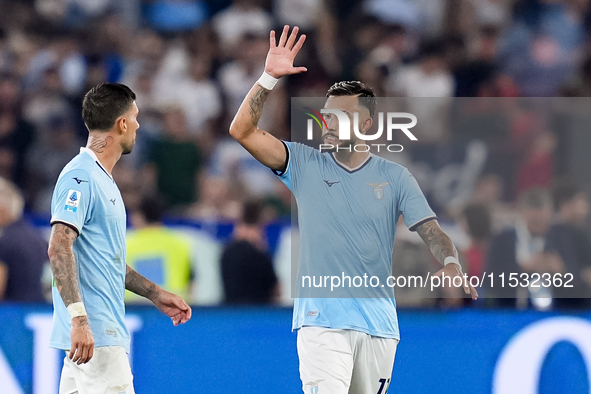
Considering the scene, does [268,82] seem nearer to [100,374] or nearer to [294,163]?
[294,163]

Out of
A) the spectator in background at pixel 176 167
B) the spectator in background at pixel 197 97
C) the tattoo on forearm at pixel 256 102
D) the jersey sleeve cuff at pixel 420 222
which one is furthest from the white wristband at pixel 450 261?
the spectator in background at pixel 197 97

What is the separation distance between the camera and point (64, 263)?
3707 millimetres

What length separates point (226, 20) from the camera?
1076 cm

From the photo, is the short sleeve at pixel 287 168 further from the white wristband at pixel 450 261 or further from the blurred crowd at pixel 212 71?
the blurred crowd at pixel 212 71

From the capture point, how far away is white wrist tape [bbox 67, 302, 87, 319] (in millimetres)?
3629

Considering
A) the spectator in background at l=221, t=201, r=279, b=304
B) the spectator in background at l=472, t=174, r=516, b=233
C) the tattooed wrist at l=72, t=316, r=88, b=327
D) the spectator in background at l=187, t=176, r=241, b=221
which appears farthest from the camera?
the spectator in background at l=187, t=176, r=241, b=221

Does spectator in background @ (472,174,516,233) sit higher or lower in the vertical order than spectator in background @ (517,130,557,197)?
lower

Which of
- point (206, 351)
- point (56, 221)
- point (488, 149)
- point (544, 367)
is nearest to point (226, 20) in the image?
point (488, 149)

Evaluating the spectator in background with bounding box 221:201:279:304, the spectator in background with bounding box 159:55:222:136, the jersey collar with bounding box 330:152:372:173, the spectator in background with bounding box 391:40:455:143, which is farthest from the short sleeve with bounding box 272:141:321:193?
the spectator in background with bounding box 159:55:222:136

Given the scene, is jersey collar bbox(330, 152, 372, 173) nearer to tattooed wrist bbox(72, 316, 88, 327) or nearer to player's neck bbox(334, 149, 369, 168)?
player's neck bbox(334, 149, 369, 168)

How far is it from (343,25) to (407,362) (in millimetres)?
5966

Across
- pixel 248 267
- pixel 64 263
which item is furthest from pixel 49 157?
pixel 64 263

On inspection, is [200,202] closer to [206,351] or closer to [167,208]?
[167,208]

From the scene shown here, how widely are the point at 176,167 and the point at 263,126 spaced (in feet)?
3.38
